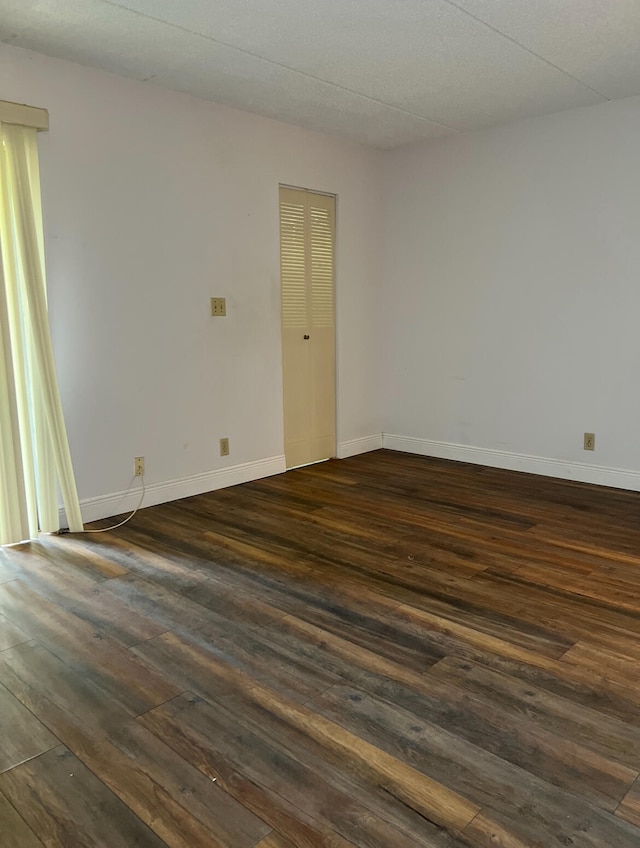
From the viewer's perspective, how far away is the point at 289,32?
2.78 meters

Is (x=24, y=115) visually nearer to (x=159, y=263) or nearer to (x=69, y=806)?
(x=159, y=263)

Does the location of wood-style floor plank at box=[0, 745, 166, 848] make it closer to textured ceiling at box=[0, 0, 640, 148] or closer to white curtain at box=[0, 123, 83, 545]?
white curtain at box=[0, 123, 83, 545]

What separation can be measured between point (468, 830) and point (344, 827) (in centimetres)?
27

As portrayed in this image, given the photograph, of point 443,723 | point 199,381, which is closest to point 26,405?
point 199,381

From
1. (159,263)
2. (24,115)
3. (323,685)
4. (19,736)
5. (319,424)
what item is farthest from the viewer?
(319,424)

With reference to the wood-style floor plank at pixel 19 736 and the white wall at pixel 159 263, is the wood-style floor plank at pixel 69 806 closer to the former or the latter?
the wood-style floor plank at pixel 19 736

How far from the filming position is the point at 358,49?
2969 mm

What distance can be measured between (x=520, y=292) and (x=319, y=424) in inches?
66.3

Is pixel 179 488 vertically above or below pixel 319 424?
below

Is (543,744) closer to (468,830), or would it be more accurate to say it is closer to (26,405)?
(468,830)

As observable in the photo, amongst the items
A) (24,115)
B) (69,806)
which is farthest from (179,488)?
(69,806)

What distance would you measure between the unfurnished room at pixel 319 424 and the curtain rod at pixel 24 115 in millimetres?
19

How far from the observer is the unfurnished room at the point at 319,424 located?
1.63 meters

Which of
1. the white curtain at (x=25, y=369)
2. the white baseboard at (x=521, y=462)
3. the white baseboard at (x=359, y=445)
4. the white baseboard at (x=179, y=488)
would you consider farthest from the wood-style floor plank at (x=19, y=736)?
the white baseboard at (x=521, y=462)
